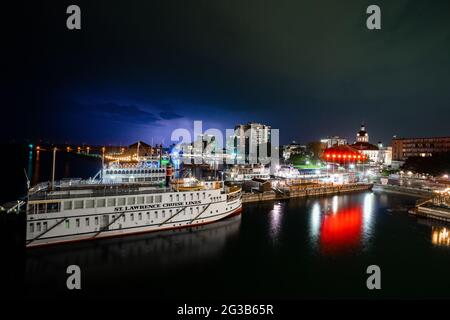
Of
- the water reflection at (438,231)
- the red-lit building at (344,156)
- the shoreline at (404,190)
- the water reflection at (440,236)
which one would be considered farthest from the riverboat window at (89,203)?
the red-lit building at (344,156)

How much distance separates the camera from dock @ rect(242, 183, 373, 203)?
38656mm

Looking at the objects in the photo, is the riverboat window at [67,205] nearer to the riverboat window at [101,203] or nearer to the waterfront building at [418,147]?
the riverboat window at [101,203]

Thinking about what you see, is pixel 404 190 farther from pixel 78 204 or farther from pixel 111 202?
pixel 78 204

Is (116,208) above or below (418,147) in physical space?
below

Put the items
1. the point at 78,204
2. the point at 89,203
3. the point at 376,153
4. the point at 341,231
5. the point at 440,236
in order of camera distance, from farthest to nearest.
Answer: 1. the point at 376,153
2. the point at 341,231
3. the point at 440,236
4. the point at 89,203
5. the point at 78,204

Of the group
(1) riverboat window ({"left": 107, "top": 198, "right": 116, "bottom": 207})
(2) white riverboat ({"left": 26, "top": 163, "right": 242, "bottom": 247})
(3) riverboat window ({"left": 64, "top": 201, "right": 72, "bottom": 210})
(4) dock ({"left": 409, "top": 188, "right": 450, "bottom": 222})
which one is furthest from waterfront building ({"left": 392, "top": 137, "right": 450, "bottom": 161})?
(3) riverboat window ({"left": 64, "top": 201, "right": 72, "bottom": 210})

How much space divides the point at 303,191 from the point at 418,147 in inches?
2980

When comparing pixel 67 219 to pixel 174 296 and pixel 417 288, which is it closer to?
pixel 174 296

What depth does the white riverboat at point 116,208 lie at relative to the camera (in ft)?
62.3

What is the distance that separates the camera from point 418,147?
95.2m

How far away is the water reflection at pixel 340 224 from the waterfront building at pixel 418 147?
66304 mm

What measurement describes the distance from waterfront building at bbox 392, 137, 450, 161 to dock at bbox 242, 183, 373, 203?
51.0 meters

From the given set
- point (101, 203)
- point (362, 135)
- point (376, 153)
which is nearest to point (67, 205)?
point (101, 203)

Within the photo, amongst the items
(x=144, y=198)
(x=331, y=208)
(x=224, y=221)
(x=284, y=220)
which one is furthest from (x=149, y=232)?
(x=331, y=208)
